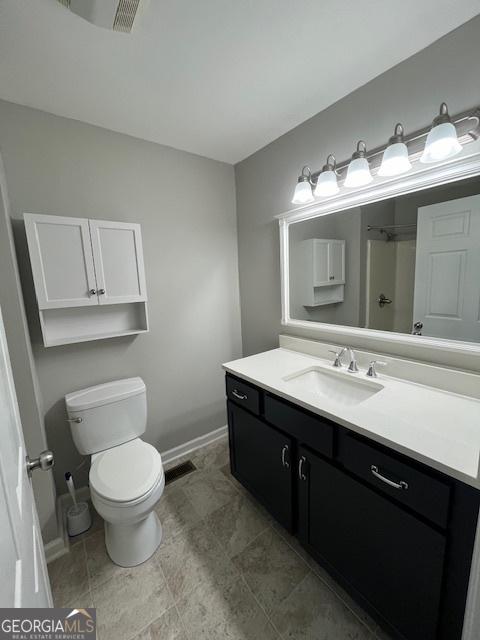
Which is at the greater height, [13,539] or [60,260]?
[60,260]

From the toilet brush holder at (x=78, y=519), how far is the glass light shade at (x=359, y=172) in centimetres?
234

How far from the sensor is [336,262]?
1680 mm

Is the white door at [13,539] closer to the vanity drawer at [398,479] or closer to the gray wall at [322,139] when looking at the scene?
the vanity drawer at [398,479]

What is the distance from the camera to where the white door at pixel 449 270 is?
1.15 meters

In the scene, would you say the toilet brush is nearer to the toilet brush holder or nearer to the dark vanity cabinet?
the toilet brush holder

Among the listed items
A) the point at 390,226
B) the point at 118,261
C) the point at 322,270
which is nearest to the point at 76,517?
the point at 118,261

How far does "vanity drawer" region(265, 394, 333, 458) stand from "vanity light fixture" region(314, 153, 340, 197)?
115 cm

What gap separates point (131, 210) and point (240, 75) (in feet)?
3.20

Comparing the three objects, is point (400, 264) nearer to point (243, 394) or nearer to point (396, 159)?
point (396, 159)

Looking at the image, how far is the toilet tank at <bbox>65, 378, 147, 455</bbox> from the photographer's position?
1.53 metres

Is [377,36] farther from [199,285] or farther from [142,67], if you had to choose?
[199,285]

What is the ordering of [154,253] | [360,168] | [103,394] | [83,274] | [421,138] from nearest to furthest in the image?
[421,138] → [360,168] → [83,274] → [103,394] → [154,253]

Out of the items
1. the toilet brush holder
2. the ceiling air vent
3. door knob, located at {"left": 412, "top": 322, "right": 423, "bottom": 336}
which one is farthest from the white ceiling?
the toilet brush holder

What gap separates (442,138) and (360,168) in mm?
331
